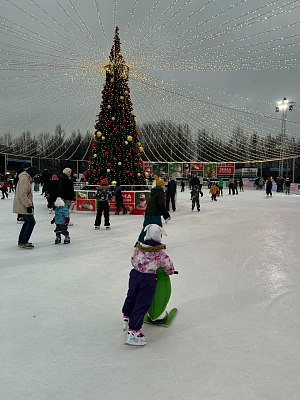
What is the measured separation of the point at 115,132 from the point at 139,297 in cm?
954

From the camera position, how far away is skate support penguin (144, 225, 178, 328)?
2770 mm

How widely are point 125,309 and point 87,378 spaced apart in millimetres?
670

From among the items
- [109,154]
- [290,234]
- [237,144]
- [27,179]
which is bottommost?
[290,234]

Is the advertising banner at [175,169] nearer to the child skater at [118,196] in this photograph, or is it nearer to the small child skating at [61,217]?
the child skater at [118,196]

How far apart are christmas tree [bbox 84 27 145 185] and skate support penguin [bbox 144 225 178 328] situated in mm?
8873

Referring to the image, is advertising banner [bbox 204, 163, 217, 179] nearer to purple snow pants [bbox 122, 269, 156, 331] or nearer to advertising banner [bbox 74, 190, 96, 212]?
advertising banner [bbox 74, 190, 96, 212]

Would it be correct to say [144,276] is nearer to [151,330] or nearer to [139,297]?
[139,297]

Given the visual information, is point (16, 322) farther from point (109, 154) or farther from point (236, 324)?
point (109, 154)

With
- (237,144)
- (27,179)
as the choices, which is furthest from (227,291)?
(237,144)

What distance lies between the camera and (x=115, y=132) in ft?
38.1

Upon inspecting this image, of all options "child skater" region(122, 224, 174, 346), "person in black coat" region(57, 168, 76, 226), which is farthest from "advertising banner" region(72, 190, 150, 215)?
"child skater" region(122, 224, 174, 346)

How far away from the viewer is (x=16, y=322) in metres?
2.88

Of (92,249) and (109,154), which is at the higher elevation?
(109,154)

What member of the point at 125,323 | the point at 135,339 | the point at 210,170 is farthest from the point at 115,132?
the point at 210,170
